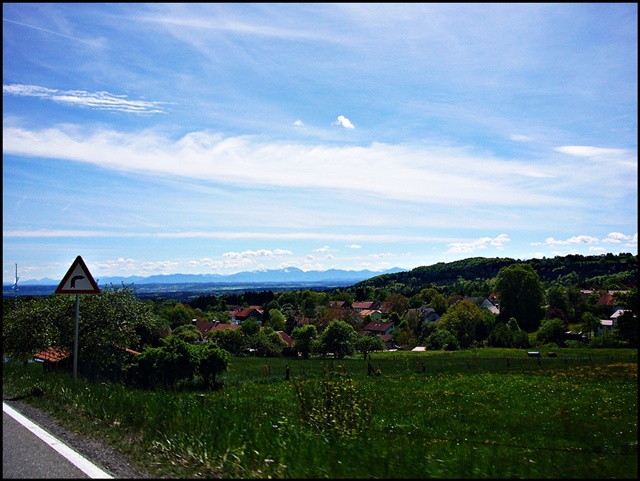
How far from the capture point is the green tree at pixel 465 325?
91.6m

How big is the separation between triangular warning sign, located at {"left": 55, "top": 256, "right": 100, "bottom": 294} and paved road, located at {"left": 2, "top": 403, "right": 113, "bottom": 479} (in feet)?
12.8

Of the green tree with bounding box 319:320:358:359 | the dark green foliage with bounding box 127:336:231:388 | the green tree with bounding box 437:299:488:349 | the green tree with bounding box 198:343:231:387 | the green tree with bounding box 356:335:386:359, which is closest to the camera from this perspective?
the dark green foliage with bounding box 127:336:231:388

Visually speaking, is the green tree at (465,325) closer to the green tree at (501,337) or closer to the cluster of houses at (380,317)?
the green tree at (501,337)

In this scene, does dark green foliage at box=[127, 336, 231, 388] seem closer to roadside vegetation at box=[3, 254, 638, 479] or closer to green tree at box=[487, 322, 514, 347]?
roadside vegetation at box=[3, 254, 638, 479]

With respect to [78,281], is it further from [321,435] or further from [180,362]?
[180,362]

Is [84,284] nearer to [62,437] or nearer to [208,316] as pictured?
[62,437]

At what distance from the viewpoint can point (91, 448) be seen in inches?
264

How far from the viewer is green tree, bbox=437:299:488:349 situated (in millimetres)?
91625

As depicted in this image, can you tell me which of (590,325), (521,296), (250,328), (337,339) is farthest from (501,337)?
(250,328)

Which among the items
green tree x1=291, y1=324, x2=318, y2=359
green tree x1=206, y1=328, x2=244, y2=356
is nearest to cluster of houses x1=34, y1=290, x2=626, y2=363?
green tree x1=291, y1=324, x2=318, y2=359

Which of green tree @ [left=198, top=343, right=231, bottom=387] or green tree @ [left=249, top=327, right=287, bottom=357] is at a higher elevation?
green tree @ [left=198, top=343, right=231, bottom=387]

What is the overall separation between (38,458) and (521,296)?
10309 cm

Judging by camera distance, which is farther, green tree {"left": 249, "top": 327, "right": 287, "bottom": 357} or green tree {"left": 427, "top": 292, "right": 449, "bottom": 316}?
green tree {"left": 427, "top": 292, "right": 449, "bottom": 316}

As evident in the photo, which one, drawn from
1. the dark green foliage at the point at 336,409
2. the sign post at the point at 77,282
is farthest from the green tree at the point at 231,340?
the dark green foliage at the point at 336,409
